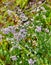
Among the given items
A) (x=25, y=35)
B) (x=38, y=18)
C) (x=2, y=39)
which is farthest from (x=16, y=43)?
(x=38, y=18)

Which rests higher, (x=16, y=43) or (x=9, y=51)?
(x=16, y=43)

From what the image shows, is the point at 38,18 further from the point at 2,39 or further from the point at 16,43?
the point at 16,43

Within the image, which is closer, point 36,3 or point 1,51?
point 1,51

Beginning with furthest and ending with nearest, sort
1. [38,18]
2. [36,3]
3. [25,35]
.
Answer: [36,3] → [38,18] → [25,35]

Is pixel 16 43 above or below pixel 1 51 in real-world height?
above

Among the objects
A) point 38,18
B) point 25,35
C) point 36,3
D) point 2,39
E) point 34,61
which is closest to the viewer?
point 34,61

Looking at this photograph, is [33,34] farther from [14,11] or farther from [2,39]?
[14,11]

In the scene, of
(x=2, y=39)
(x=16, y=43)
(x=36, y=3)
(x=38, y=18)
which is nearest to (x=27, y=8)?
(x=36, y=3)

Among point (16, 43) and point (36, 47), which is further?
point (36, 47)

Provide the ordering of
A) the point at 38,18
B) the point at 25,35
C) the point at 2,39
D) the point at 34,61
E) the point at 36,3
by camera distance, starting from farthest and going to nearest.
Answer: the point at 36,3 → the point at 38,18 → the point at 2,39 → the point at 25,35 → the point at 34,61
